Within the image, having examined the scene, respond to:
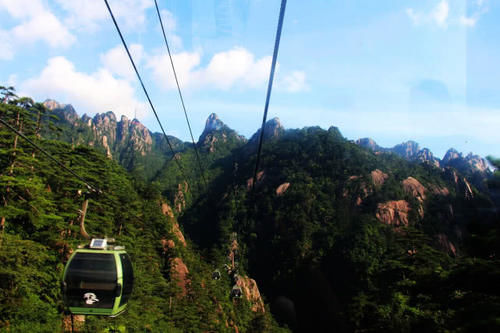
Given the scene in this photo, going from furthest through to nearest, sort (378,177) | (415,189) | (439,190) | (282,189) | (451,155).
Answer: (451,155) < (282,189) < (378,177) < (439,190) < (415,189)

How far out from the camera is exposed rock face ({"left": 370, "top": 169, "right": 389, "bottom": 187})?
3794 inches

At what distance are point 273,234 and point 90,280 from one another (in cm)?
10215

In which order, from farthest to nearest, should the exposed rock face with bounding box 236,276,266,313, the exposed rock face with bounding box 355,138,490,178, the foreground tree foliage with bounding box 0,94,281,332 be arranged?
1. the exposed rock face with bounding box 355,138,490,178
2. the exposed rock face with bounding box 236,276,266,313
3. the foreground tree foliage with bounding box 0,94,281,332

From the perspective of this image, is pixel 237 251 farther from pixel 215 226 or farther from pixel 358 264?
pixel 358 264

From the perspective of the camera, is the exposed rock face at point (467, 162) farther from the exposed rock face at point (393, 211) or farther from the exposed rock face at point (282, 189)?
the exposed rock face at point (282, 189)

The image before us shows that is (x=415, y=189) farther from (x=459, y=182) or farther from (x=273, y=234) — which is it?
(x=273, y=234)

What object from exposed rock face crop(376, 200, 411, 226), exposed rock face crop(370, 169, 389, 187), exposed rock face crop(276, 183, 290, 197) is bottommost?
exposed rock face crop(376, 200, 411, 226)

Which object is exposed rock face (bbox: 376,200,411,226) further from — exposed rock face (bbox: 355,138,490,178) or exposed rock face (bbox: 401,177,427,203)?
exposed rock face (bbox: 355,138,490,178)

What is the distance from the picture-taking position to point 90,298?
9844 mm

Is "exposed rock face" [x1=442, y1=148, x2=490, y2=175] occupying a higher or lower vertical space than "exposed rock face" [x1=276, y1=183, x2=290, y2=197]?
higher

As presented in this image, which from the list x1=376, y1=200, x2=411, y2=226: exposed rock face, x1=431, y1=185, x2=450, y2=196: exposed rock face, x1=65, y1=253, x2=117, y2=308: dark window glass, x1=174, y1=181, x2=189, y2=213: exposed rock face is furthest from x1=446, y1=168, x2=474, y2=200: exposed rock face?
x1=174, y1=181, x2=189, y2=213: exposed rock face

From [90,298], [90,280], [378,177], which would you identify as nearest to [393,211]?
[378,177]

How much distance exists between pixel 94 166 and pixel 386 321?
89.7 ft

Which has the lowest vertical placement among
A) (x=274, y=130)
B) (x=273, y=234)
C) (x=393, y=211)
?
(x=273, y=234)
